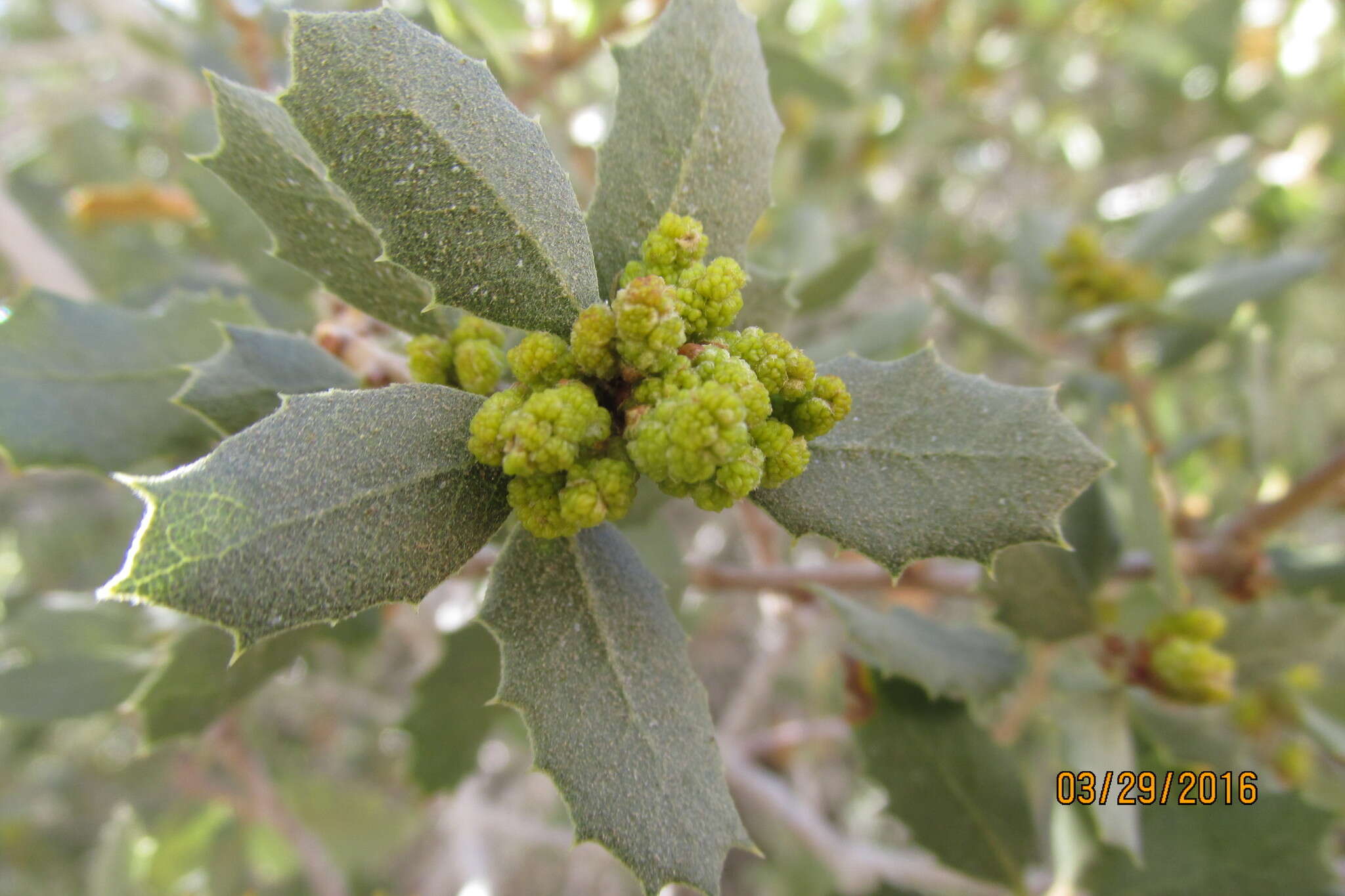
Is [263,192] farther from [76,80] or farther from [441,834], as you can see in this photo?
[76,80]

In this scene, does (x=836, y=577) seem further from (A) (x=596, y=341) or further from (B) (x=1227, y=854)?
(A) (x=596, y=341)

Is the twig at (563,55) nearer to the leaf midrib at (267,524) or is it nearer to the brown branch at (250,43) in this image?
the brown branch at (250,43)

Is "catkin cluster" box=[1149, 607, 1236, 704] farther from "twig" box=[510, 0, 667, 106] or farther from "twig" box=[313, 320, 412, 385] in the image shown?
"twig" box=[510, 0, 667, 106]

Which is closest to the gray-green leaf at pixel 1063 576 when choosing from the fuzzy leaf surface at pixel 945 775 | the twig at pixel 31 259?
the fuzzy leaf surface at pixel 945 775

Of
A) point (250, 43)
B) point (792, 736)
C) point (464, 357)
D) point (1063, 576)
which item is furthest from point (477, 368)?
point (792, 736)

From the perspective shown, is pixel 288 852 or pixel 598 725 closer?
pixel 598 725

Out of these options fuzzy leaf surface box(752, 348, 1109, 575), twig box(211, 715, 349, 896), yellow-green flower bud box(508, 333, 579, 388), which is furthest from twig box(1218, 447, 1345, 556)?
twig box(211, 715, 349, 896)

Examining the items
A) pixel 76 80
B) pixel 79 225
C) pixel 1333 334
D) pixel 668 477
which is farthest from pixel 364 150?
pixel 1333 334
